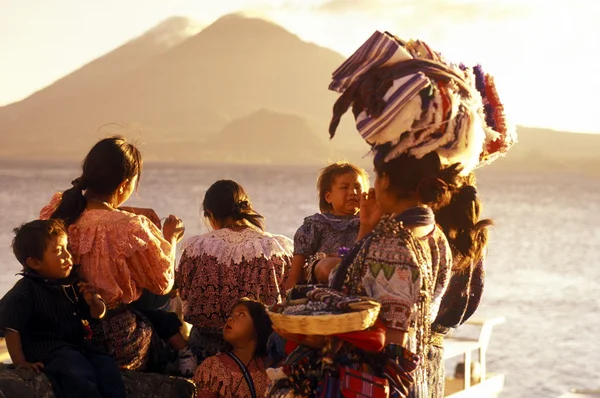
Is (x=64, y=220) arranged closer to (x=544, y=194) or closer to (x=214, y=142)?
(x=544, y=194)

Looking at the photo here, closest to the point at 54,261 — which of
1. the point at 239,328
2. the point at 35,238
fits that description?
the point at 35,238

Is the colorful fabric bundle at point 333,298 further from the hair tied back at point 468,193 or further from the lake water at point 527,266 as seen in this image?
the lake water at point 527,266

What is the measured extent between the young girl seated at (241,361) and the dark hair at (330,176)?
2.67 feet

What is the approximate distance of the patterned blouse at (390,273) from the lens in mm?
4078

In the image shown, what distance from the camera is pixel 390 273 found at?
13.4ft

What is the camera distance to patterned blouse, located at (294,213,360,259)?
237 inches

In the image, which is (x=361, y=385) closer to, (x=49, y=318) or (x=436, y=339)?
(x=436, y=339)

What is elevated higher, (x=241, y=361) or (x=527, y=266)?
(x=241, y=361)

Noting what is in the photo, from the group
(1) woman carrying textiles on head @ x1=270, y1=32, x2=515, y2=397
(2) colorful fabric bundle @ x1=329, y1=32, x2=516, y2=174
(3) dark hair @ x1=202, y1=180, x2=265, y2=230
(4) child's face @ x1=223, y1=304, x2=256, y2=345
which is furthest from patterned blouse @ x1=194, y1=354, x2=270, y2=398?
(2) colorful fabric bundle @ x1=329, y1=32, x2=516, y2=174

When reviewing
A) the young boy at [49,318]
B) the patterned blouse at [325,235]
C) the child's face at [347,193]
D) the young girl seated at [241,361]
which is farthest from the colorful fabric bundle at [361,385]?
the child's face at [347,193]

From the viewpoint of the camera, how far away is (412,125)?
4.23 meters

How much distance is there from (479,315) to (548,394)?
21.9ft

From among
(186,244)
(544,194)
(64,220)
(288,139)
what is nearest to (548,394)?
(186,244)

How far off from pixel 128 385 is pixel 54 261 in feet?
2.12
